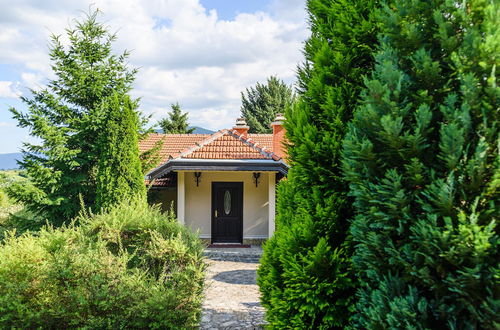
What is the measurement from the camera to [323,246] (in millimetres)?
2977

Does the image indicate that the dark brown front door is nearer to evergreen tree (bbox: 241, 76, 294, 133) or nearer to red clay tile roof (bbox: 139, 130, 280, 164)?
red clay tile roof (bbox: 139, 130, 280, 164)

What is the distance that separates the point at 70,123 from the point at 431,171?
41.8 feet

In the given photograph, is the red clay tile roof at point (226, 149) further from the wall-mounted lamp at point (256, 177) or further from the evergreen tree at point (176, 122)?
the evergreen tree at point (176, 122)

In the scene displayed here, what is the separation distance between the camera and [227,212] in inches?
599

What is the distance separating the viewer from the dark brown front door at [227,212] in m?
15.1

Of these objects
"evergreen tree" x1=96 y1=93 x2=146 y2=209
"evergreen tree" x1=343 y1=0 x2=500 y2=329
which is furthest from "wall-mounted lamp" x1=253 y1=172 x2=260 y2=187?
"evergreen tree" x1=343 y1=0 x2=500 y2=329

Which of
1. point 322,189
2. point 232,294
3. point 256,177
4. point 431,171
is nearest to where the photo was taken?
point 431,171

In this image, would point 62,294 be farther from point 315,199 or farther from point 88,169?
point 88,169

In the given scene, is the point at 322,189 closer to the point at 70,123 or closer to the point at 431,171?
the point at 431,171

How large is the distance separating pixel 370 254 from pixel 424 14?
1868 mm

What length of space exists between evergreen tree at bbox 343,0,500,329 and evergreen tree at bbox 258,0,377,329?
1.23 ft

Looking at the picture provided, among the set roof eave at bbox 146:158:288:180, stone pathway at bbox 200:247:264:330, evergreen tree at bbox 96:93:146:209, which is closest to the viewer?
stone pathway at bbox 200:247:264:330

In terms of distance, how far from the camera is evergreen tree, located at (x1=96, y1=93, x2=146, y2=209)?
1104cm

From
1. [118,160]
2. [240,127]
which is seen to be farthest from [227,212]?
[118,160]
